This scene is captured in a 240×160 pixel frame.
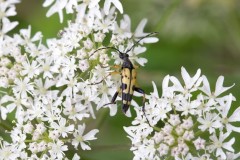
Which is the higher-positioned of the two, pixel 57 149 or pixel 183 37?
pixel 183 37

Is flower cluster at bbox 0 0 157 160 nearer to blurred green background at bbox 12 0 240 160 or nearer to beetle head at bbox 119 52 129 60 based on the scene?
beetle head at bbox 119 52 129 60

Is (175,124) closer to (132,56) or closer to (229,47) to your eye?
(132,56)

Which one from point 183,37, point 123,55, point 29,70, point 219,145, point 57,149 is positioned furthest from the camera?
point 183,37

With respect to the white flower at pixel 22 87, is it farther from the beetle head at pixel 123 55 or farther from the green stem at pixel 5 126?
the beetle head at pixel 123 55

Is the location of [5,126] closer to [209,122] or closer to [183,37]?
[209,122]

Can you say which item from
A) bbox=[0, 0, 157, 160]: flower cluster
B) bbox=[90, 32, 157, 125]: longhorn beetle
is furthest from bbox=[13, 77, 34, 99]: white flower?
bbox=[90, 32, 157, 125]: longhorn beetle

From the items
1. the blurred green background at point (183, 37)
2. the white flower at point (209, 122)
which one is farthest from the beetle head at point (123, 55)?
the blurred green background at point (183, 37)

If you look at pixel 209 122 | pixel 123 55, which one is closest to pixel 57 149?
pixel 123 55

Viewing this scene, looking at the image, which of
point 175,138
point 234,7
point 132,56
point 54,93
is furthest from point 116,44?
point 234,7
